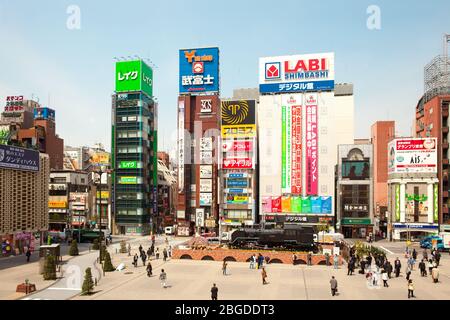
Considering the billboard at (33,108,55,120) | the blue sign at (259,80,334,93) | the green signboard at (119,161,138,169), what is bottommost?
the green signboard at (119,161,138,169)

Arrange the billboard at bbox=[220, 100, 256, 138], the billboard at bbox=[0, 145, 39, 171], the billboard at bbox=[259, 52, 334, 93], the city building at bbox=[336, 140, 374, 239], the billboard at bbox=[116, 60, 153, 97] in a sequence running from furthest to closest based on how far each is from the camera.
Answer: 1. the billboard at bbox=[116, 60, 153, 97]
2. the billboard at bbox=[259, 52, 334, 93]
3. the billboard at bbox=[220, 100, 256, 138]
4. the city building at bbox=[336, 140, 374, 239]
5. the billboard at bbox=[0, 145, 39, 171]

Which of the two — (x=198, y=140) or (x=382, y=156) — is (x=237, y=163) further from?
(x=382, y=156)

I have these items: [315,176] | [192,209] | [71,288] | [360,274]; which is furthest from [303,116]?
[71,288]

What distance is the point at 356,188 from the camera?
8069cm

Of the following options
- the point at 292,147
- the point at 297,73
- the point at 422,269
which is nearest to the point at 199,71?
the point at 297,73

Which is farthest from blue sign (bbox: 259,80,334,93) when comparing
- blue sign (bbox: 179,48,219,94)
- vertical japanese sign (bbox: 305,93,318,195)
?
blue sign (bbox: 179,48,219,94)

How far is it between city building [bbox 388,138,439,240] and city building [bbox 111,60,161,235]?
171 ft

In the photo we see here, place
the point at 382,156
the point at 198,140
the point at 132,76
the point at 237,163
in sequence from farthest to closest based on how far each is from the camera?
the point at 382,156, the point at 132,76, the point at 198,140, the point at 237,163

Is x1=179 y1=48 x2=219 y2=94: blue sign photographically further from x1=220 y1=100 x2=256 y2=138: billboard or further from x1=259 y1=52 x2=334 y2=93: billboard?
x1=259 y1=52 x2=334 y2=93: billboard

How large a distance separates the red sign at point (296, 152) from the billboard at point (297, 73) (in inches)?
232

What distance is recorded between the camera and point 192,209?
292 feet

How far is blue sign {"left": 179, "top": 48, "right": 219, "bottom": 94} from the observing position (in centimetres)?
8962

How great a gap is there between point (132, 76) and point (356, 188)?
5527 cm
